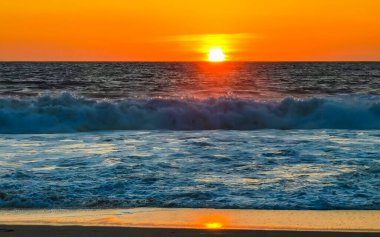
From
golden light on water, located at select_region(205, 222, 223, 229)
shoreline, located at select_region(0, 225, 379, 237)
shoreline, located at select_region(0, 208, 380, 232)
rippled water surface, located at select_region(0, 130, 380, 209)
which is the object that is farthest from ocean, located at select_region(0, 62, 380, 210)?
shoreline, located at select_region(0, 225, 379, 237)

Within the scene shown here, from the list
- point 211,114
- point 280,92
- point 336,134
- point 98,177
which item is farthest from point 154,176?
point 280,92

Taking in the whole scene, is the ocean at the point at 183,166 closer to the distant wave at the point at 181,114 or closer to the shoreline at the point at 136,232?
the distant wave at the point at 181,114

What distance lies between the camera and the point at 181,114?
803 inches

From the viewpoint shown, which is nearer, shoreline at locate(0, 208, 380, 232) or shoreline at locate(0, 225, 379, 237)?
shoreline at locate(0, 225, 379, 237)

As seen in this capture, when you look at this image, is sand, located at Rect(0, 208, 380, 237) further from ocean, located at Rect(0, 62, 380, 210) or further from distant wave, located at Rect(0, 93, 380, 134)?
distant wave, located at Rect(0, 93, 380, 134)

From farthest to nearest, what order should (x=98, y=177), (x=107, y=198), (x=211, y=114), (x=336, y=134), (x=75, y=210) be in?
(x=211, y=114) < (x=336, y=134) < (x=98, y=177) < (x=107, y=198) < (x=75, y=210)

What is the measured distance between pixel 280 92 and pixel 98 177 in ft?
81.3

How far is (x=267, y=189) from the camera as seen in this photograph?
743cm

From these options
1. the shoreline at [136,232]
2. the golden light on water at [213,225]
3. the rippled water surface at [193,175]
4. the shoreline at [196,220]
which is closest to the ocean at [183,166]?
the rippled water surface at [193,175]

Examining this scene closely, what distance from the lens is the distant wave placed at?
63.4 feet

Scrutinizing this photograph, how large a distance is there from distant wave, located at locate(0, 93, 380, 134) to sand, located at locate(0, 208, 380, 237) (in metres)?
12.3

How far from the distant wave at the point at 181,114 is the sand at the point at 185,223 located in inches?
485

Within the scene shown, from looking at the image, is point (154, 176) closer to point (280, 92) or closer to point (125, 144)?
point (125, 144)

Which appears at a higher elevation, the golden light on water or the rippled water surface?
the golden light on water
